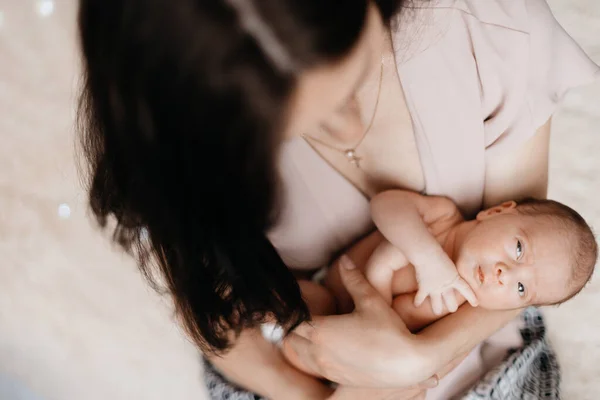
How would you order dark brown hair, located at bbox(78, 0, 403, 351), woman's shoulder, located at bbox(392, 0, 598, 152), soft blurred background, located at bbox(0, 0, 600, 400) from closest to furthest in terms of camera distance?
dark brown hair, located at bbox(78, 0, 403, 351)
woman's shoulder, located at bbox(392, 0, 598, 152)
soft blurred background, located at bbox(0, 0, 600, 400)

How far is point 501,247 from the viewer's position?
2.42 feet

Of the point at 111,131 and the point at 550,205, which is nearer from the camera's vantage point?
the point at 111,131

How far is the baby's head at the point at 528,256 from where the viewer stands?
0.73m

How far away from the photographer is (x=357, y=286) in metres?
0.79

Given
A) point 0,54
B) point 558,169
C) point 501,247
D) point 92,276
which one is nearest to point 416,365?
point 501,247

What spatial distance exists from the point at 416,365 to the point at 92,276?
0.72 metres

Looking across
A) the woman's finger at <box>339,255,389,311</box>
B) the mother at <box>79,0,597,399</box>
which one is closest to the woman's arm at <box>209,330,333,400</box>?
the mother at <box>79,0,597,399</box>

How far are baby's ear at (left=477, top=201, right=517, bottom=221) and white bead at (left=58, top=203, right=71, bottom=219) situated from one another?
0.83 metres

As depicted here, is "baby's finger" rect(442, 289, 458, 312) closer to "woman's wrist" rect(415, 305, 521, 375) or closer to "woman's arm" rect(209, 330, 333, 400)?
"woman's wrist" rect(415, 305, 521, 375)

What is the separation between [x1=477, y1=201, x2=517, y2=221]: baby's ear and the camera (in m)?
0.77

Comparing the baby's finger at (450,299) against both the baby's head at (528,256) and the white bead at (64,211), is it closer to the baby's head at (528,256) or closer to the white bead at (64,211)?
the baby's head at (528,256)

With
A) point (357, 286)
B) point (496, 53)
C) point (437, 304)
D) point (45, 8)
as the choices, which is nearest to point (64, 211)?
point (45, 8)

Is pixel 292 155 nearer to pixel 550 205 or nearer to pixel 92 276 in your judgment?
pixel 550 205

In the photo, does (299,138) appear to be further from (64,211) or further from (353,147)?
(64,211)
